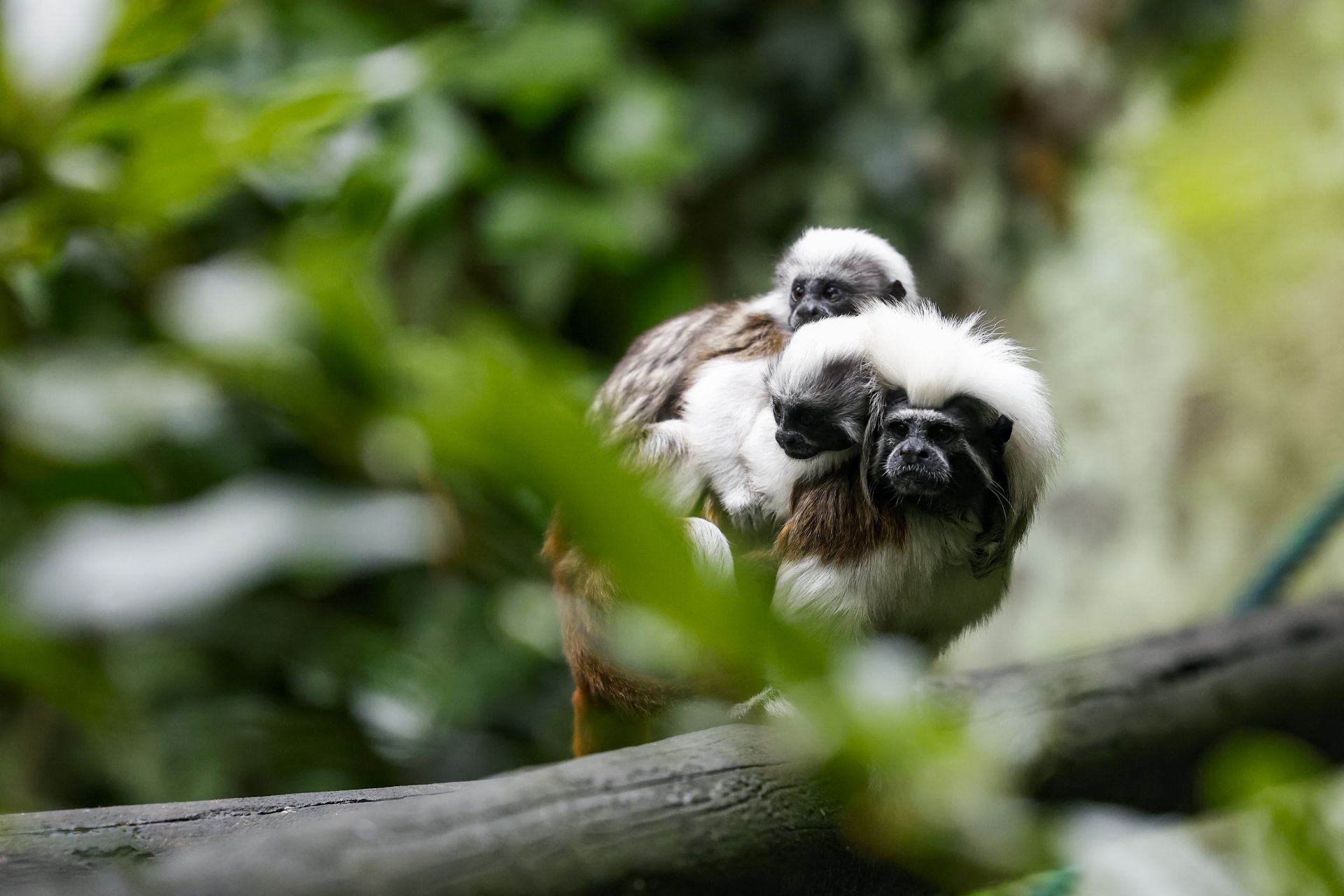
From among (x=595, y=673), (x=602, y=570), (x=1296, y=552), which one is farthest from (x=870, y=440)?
(x=1296, y=552)

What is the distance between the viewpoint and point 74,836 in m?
1.07

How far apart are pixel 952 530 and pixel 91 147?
146 cm

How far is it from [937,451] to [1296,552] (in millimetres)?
1008

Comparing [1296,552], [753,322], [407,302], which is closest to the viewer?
[753,322]

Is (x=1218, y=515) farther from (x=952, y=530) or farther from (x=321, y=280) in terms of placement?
(x=321, y=280)

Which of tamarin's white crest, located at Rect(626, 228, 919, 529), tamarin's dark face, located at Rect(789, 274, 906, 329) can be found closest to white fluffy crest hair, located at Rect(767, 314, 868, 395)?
tamarin's white crest, located at Rect(626, 228, 919, 529)

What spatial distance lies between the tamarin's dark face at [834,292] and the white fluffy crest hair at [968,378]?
0.79ft

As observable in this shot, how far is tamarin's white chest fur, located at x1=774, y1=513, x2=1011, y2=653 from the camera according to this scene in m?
1.25

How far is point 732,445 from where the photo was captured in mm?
1439

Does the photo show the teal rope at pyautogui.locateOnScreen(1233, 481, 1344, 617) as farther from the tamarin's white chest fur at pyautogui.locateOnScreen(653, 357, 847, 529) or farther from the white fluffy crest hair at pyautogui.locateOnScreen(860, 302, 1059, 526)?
the tamarin's white chest fur at pyautogui.locateOnScreen(653, 357, 847, 529)

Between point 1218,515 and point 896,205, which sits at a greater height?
point 896,205

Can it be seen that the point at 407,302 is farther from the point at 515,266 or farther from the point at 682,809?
the point at 682,809

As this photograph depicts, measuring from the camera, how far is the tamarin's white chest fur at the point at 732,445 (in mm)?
1376

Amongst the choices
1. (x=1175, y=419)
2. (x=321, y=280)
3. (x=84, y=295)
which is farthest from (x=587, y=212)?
(x=321, y=280)
